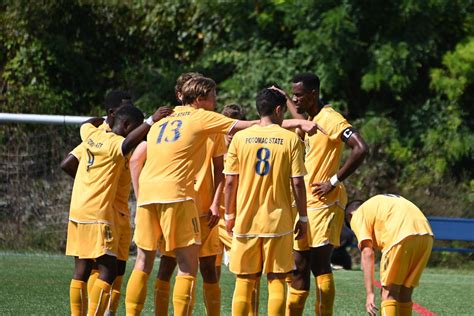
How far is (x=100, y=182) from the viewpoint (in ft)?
28.8

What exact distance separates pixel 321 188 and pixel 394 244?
93 centimetres

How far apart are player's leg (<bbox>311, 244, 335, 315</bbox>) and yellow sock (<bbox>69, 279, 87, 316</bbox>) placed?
196cm

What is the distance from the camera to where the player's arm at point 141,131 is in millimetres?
8547

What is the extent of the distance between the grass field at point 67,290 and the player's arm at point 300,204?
250 centimetres

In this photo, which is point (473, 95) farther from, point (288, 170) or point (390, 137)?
point (288, 170)

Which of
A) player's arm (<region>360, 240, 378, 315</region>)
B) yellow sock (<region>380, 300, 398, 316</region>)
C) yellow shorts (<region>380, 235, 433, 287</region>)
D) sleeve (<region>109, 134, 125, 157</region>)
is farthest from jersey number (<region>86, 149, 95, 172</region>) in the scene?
yellow sock (<region>380, 300, 398, 316</region>)

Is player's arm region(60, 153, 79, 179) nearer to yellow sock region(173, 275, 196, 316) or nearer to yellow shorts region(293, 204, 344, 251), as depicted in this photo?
yellow sock region(173, 275, 196, 316)

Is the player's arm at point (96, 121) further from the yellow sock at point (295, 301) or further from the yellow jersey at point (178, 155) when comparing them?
the yellow sock at point (295, 301)

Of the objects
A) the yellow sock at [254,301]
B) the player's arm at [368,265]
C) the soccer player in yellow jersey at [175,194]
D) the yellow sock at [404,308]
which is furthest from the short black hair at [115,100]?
the yellow sock at [404,308]

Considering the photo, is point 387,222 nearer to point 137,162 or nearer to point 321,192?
point 321,192

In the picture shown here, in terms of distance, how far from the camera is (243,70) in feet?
73.9

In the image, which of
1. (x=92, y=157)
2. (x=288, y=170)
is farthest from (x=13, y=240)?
(x=288, y=170)

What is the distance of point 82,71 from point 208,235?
50.8ft

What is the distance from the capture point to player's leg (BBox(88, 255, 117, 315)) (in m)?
8.65
